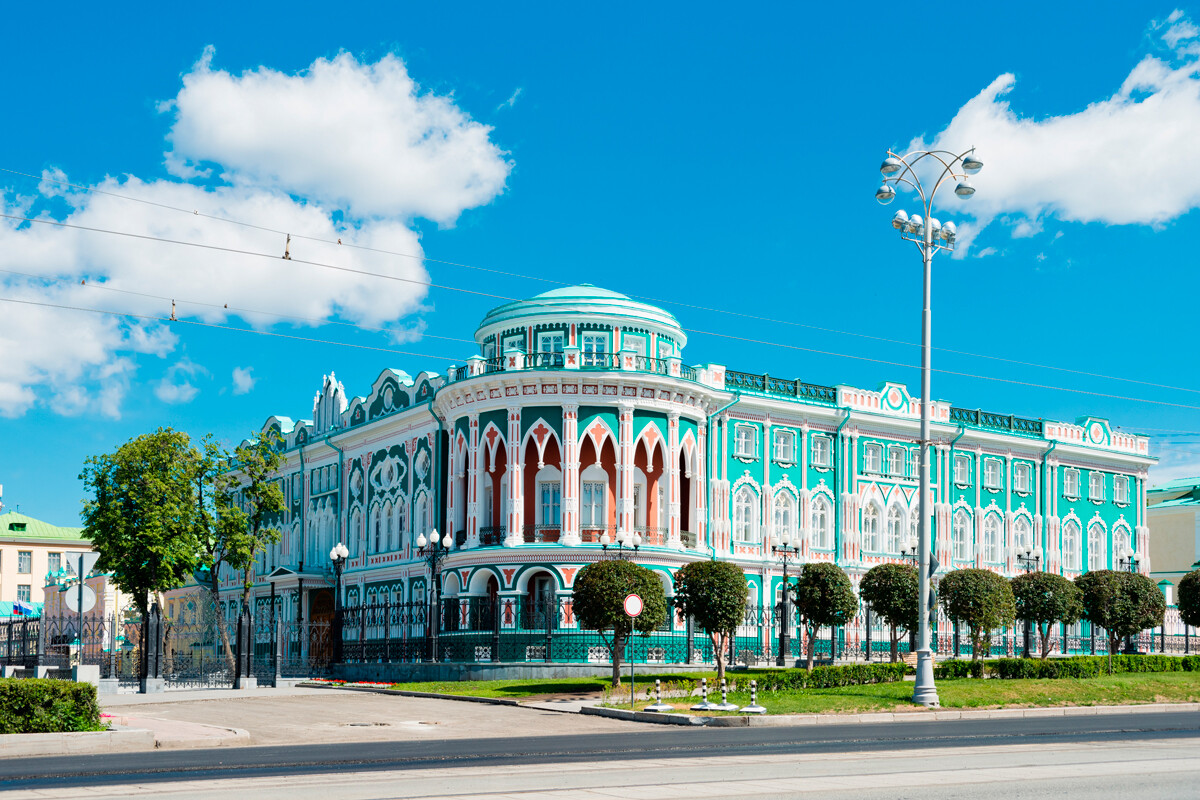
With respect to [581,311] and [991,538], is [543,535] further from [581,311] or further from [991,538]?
[991,538]

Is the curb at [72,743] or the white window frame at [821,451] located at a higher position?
the white window frame at [821,451]

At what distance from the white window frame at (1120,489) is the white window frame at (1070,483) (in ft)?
8.60

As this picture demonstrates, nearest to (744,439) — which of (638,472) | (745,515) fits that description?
(745,515)

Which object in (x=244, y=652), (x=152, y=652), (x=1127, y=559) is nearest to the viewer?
(x=152, y=652)

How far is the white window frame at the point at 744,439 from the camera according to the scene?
169 ft

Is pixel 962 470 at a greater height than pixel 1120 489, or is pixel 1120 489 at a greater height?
pixel 962 470

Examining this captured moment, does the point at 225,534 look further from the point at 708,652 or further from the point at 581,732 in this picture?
the point at 581,732

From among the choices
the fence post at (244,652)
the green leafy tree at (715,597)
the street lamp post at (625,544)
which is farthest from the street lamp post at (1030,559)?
the fence post at (244,652)

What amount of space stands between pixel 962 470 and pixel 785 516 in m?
10.0

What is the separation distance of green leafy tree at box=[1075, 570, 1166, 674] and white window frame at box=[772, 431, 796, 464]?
1285cm

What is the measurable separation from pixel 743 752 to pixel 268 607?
45.3 meters

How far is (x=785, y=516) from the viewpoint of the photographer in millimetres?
52750

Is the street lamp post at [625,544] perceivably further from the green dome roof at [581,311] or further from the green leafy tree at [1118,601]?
the green leafy tree at [1118,601]

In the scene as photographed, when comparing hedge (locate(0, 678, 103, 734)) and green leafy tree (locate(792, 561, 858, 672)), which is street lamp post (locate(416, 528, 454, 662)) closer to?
green leafy tree (locate(792, 561, 858, 672))
